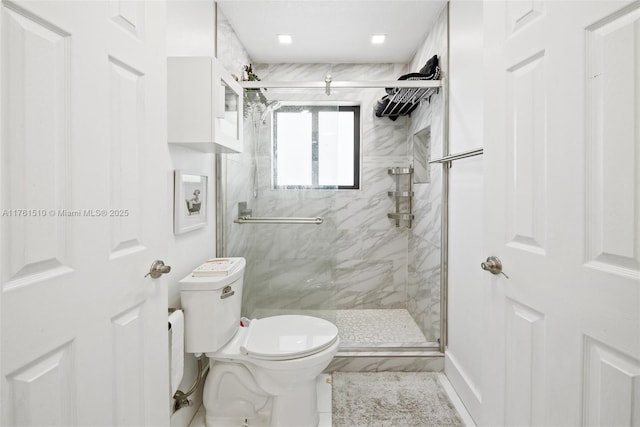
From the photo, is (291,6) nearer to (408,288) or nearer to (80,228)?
(80,228)

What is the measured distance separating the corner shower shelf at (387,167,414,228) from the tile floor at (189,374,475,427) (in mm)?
1402

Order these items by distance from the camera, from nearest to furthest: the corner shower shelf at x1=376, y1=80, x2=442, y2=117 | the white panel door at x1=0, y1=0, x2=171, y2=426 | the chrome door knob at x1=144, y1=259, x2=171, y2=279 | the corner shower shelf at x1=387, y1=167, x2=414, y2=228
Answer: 1. the white panel door at x1=0, y1=0, x2=171, y2=426
2. the chrome door knob at x1=144, y1=259, x2=171, y2=279
3. the corner shower shelf at x1=376, y1=80, x2=442, y2=117
4. the corner shower shelf at x1=387, y1=167, x2=414, y2=228

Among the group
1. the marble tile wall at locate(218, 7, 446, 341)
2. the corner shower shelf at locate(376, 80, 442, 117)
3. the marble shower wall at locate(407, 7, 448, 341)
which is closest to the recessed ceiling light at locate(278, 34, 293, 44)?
the marble tile wall at locate(218, 7, 446, 341)

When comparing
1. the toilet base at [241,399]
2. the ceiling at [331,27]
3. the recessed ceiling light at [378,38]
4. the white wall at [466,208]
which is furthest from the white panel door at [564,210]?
the recessed ceiling light at [378,38]

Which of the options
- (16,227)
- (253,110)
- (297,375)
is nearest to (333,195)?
(253,110)

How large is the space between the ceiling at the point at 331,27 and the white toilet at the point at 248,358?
174cm

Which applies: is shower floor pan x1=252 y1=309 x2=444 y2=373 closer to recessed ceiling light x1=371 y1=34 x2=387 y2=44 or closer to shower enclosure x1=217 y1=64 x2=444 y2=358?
shower enclosure x1=217 y1=64 x2=444 y2=358

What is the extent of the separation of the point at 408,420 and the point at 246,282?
124cm

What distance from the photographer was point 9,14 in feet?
1.89

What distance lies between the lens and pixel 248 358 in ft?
4.91

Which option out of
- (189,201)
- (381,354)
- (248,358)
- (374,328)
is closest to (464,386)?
(381,354)

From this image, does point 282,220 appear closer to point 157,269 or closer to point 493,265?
point 157,269

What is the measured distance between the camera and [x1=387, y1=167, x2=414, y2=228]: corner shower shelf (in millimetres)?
2945

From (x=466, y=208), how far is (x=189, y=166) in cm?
156
